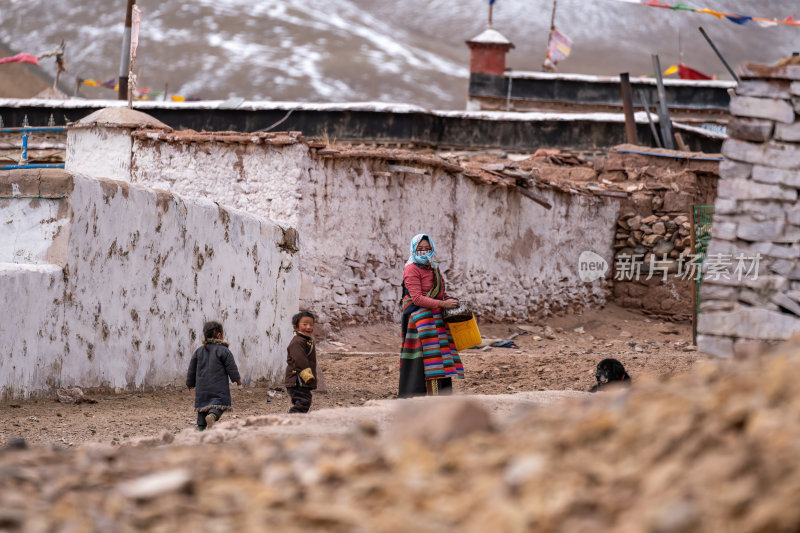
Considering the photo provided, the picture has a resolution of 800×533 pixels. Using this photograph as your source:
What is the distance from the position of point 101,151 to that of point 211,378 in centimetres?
710

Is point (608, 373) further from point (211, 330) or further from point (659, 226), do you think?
point (659, 226)

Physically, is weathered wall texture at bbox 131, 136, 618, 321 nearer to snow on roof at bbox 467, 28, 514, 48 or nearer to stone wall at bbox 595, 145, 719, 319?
stone wall at bbox 595, 145, 719, 319

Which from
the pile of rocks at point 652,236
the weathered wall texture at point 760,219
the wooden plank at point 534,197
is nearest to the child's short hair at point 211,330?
the weathered wall texture at point 760,219

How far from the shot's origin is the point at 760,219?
20.7 ft

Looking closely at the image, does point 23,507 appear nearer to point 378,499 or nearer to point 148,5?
point 378,499

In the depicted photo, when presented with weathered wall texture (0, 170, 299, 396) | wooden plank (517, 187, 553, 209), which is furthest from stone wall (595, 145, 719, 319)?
weathered wall texture (0, 170, 299, 396)

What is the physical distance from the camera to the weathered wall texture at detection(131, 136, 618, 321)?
11.7m

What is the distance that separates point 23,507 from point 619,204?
14816 mm

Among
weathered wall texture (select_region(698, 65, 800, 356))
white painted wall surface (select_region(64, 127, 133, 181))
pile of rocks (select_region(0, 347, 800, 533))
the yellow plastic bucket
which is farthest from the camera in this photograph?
white painted wall surface (select_region(64, 127, 133, 181))

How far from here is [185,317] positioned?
8.84m

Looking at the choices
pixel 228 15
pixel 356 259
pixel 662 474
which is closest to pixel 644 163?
pixel 356 259

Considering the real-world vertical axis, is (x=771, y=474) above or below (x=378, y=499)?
above

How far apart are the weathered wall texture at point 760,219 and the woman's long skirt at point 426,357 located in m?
2.09

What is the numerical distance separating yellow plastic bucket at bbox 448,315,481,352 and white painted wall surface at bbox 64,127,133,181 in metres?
6.26
